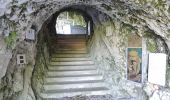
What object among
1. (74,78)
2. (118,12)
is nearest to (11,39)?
(118,12)

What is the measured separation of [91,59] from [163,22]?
3878 millimetres

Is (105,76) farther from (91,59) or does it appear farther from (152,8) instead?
(152,8)

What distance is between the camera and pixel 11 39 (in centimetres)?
376

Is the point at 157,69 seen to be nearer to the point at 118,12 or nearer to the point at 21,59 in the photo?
the point at 118,12

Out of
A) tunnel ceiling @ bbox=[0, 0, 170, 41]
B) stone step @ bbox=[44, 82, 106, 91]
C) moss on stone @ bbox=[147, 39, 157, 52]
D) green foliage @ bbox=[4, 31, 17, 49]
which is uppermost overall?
tunnel ceiling @ bbox=[0, 0, 170, 41]

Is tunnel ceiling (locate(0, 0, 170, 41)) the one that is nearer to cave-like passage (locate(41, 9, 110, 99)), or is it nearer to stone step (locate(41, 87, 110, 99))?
stone step (locate(41, 87, 110, 99))

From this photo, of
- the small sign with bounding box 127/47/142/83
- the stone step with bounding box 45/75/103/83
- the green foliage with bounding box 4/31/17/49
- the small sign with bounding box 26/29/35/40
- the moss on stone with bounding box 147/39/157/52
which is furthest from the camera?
the stone step with bounding box 45/75/103/83

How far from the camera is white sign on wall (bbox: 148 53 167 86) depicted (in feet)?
13.5

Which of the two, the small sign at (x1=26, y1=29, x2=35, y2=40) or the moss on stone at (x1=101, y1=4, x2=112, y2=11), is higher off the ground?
the moss on stone at (x1=101, y1=4, x2=112, y2=11)

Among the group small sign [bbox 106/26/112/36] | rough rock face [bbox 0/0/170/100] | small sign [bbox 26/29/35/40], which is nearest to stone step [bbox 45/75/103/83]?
rough rock face [bbox 0/0/170/100]

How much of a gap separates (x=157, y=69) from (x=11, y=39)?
251cm

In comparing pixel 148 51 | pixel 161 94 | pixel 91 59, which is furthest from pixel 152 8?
pixel 91 59

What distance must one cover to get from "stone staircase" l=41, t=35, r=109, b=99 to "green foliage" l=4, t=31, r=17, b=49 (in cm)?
199

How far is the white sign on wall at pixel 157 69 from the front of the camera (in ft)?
13.5
